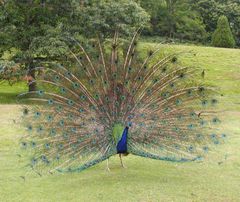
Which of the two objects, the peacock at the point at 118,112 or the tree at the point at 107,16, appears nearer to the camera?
the peacock at the point at 118,112

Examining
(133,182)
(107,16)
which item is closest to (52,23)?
(107,16)

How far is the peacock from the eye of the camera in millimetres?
8242

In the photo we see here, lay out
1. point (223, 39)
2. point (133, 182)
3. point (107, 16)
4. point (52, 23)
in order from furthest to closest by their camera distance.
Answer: point (223, 39) → point (107, 16) → point (52, 23) → point (133, 182)

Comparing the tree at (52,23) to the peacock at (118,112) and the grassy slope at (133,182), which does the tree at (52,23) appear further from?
the peacock at (118,112)

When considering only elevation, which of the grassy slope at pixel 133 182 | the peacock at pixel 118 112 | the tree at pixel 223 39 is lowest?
the tree at pixel 223 39

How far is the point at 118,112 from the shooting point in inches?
335

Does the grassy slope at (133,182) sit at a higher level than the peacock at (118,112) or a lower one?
lower

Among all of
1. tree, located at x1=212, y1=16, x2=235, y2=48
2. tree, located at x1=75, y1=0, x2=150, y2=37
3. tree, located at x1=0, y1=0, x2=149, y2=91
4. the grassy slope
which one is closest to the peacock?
the grassy slope

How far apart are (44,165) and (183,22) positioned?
4052cm

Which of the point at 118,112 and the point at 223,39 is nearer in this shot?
the point at 118,112

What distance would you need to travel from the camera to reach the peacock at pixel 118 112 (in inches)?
324

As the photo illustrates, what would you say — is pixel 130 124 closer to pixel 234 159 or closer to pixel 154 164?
pixel 154 164

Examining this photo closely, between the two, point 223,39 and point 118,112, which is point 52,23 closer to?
point 118,112

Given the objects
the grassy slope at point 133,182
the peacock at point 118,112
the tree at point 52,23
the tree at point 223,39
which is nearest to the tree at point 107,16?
the tree at point 52,23
